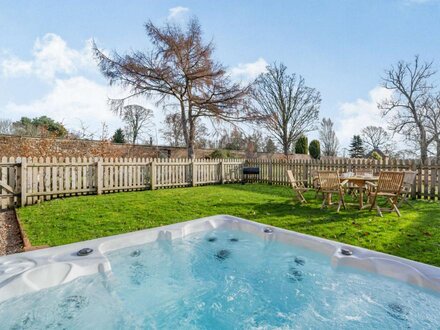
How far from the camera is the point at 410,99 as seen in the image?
2192cm

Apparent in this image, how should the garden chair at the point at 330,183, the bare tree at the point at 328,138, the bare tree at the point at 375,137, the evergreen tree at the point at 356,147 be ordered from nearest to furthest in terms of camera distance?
the garden chair at the point at 330,183 < the bare tree at the point at 375,137 < the evergreen tree at the point at 356,147 < the bare tree at the point at 328,138

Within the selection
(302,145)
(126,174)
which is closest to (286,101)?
(302,145)

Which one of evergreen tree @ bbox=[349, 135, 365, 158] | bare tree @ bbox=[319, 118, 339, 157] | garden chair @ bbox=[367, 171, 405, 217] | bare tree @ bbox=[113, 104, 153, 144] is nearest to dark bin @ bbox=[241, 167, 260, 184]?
garden chair @ bbox=[367, 171, 405, 217]

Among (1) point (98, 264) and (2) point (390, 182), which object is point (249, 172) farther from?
(1) point (98, 264)

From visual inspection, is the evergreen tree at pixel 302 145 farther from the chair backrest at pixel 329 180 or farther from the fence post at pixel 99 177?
the fence post at pixel 99 177

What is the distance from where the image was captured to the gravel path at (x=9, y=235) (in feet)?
12.3

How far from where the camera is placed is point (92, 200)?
737 cm

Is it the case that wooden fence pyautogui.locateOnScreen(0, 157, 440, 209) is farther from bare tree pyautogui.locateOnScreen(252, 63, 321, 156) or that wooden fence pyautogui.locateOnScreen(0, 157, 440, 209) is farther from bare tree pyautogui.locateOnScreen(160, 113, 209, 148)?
bare tree pyautogui.locateOnScreen(252, 63, 321, 156)

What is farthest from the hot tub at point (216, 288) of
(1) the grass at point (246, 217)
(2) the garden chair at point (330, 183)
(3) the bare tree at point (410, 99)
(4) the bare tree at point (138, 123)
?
(3) the bare tree at point (410, 99)

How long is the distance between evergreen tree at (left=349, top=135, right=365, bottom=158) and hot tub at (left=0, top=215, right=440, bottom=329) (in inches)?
1334

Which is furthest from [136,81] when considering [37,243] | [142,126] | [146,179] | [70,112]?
[37,243]

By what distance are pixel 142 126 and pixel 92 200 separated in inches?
751

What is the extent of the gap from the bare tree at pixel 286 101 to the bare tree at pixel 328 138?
32.1 ft

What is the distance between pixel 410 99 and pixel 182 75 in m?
19.7
